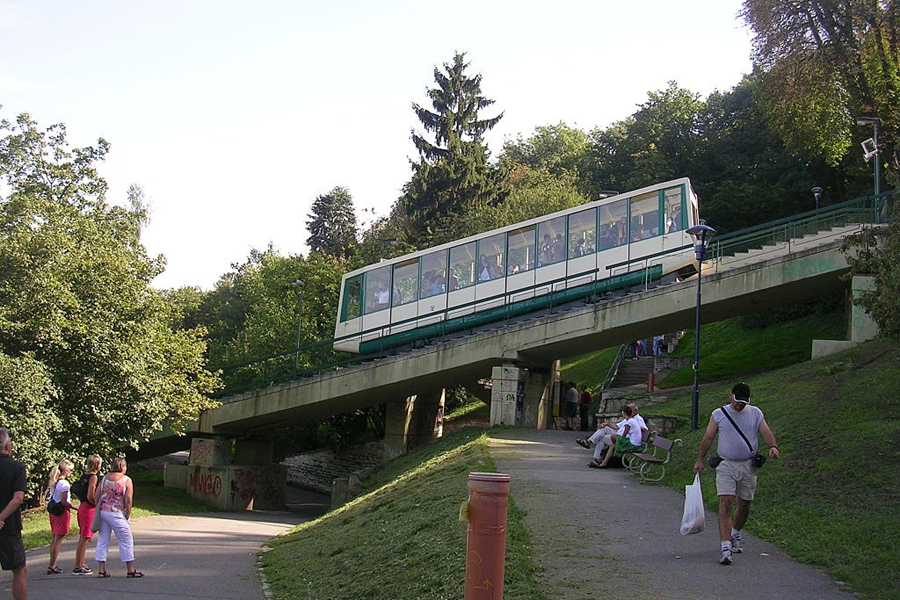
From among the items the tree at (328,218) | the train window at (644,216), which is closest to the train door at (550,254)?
the train window at (644,216)

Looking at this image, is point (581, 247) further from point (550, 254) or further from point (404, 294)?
point (404, 294)

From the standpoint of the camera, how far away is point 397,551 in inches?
416

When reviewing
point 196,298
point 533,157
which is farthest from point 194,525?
point 533,157

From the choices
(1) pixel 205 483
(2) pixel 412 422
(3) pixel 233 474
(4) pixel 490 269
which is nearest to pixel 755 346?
(4) pixel 490 269

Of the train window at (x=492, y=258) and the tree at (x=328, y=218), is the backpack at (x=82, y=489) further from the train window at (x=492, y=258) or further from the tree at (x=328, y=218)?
the tree at (x=328, y=218)

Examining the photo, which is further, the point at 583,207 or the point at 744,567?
the point at 583,207

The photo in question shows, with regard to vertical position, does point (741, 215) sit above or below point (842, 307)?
above

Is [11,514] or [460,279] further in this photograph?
[460,279]

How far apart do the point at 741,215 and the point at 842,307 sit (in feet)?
32.1

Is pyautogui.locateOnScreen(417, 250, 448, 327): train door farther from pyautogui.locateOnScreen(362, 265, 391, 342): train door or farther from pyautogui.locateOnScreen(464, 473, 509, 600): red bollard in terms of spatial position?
pyautogui.locateOnScreen(464, 473, 509, 600): red bollard

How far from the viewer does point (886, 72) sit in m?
30.0

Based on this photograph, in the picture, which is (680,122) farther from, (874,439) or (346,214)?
(874,439)

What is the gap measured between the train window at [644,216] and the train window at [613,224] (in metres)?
0.24

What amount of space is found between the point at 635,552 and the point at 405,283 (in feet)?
71.5
